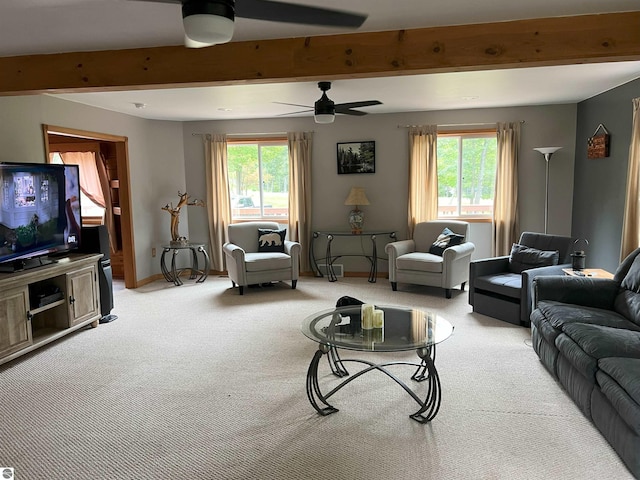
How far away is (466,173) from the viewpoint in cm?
647

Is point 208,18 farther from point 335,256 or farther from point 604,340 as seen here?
point 335,256

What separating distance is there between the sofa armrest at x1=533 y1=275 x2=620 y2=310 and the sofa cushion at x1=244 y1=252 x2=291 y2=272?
3140mm

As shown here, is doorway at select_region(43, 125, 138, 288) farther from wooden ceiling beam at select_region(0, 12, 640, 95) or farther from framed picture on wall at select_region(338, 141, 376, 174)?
framed picture on wall at select_region(338, 141, 376, 174)

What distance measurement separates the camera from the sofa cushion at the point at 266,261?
18.9 ft

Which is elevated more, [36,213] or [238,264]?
[36,213]

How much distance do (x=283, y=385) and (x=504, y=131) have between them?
15.2 ft

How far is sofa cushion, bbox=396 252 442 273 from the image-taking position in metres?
5.43

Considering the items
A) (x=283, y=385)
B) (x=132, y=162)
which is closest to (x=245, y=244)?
(x=132, y=162)

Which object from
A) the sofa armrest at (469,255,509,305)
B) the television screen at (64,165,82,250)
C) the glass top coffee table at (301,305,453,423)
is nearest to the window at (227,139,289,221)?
the television screen at (64,165,82,250)

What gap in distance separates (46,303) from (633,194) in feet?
17.7

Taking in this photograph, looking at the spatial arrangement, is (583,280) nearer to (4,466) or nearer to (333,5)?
(333,5)

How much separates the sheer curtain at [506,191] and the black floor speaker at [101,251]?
15.8 ft

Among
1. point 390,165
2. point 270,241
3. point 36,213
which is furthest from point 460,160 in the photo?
point 36,213

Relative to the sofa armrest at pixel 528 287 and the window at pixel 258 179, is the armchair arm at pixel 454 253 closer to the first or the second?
the sofa armrest at pixel 528 287
